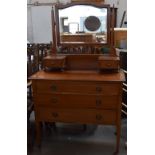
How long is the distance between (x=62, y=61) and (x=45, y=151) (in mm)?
885

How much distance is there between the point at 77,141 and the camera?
94.0 inches

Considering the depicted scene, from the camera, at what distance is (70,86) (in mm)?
2018

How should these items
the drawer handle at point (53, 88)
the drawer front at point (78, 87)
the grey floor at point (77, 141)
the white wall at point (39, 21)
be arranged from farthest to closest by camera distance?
the white wall at point (39, 21) → the grey floor at point (77, 141) → the drawer handle at point (53, 88) → the drawer front at point (78, 87)

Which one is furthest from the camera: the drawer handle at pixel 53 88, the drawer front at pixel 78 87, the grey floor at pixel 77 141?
the grey floor at pixel 77 141

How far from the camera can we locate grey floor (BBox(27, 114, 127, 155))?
7.25ft

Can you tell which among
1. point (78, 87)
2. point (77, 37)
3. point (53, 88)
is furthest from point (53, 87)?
point (77, 37)

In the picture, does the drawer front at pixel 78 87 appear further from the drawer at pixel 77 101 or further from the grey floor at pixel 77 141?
the grey floor at pixel 77 141

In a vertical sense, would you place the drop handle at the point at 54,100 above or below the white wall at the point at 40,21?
below

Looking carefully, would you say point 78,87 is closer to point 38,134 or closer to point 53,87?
point 53,87

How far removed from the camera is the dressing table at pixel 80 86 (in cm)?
198

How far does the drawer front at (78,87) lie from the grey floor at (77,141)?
61 centimetres

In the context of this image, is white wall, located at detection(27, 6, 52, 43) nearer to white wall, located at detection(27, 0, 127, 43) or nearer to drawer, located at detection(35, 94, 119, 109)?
white wall, located at detection(27, 0, 127, 43)

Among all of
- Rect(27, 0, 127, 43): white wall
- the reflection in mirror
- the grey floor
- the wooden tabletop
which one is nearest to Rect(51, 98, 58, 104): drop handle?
the wooden tabletop

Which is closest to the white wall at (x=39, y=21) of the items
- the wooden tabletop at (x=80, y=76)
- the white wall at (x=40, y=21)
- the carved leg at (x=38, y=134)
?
the white wall at (x=40, y=21)
